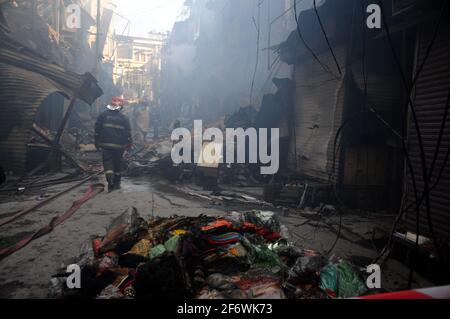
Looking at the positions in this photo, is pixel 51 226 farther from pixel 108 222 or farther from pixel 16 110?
pixel 16 110

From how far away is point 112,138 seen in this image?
7.57m

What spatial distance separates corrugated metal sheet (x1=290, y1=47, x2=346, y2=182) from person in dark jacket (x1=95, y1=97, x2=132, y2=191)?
215 inches

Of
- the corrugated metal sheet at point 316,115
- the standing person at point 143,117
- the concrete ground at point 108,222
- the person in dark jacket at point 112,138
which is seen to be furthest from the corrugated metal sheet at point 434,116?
the standing person at point 143,117

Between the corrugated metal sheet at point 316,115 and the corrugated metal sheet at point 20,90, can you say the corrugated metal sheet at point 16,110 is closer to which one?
the corrugated metal sheet at point 20,90

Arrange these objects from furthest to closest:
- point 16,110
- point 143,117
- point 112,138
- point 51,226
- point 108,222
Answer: point 143,117 → point 16,110 → point 112,138 → point 108,222 → point 51,226

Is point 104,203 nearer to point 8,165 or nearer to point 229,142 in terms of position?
point 8,165

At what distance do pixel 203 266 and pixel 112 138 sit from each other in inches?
216

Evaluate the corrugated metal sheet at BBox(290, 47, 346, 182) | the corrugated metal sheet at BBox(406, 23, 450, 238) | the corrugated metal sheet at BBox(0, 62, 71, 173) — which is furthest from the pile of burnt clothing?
the corrugated metal sheet at BBox(0, 62, 71, 173)

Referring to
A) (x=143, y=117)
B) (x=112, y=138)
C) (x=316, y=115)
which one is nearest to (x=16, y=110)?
(x=112, y=138)

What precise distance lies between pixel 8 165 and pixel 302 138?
8898mm

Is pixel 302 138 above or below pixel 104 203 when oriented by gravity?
above

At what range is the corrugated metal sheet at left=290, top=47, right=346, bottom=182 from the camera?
8.04 meters
